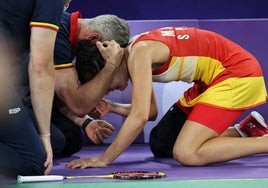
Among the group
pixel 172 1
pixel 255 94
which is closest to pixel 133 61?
pixel 255 94

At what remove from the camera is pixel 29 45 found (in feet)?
6.42

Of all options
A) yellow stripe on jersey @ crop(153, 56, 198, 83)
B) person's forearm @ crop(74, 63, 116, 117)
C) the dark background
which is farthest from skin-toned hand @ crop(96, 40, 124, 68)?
the dark background

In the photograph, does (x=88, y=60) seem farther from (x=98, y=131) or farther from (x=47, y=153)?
(x=47, y=153)

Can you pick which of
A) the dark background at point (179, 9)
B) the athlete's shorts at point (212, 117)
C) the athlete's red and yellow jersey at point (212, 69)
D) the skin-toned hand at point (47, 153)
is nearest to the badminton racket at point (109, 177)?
the skin-toned hand at point (47, 153)

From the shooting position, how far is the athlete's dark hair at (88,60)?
7.72 feet

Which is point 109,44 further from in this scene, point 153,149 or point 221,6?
point 221,6

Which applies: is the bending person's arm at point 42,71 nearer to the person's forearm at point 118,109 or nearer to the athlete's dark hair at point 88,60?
the athlete's dark hair at point 88,60

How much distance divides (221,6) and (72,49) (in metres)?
1.79

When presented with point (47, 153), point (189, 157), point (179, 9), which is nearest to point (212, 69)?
point (189, 157)

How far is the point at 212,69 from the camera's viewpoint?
2350 mm

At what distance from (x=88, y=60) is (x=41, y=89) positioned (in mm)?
537

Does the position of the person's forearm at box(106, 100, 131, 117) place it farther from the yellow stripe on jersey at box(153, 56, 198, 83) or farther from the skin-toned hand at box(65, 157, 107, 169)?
the skin-toned hand at box(65, 157, 107, 169)

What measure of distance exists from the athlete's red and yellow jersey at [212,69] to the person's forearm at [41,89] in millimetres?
514

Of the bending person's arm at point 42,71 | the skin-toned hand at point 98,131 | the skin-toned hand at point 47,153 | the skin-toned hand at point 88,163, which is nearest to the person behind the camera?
the bending person's arm at point 42,71
